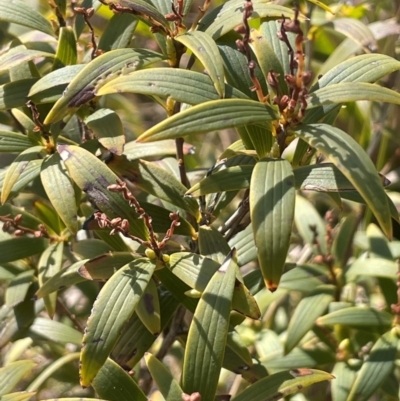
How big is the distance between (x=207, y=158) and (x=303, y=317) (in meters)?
0.83

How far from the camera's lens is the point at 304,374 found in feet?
2.27

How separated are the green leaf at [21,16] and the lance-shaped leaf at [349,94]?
1.31 feet

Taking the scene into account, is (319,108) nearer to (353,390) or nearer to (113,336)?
(113,336)

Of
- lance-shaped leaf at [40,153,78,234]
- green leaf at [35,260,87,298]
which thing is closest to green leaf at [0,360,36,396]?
green leaf at [35,260,87,298]

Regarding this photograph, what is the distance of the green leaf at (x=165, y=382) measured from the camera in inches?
26.1

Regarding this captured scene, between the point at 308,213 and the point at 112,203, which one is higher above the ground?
the point at 112,203

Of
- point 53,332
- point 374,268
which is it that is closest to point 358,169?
point 374,268

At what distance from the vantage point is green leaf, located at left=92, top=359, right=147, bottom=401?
70cm

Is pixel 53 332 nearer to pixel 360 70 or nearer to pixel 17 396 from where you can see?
pixel 17 396

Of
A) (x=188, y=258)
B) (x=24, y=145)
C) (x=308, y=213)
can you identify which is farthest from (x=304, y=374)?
(x=308, y=213)

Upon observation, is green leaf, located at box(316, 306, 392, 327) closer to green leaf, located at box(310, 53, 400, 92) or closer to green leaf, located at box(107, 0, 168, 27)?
green leaf, located at box(310, 53, 400, 92)

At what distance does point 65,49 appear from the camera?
837mm

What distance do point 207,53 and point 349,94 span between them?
149mm

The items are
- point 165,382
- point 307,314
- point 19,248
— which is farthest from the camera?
point 307,314
